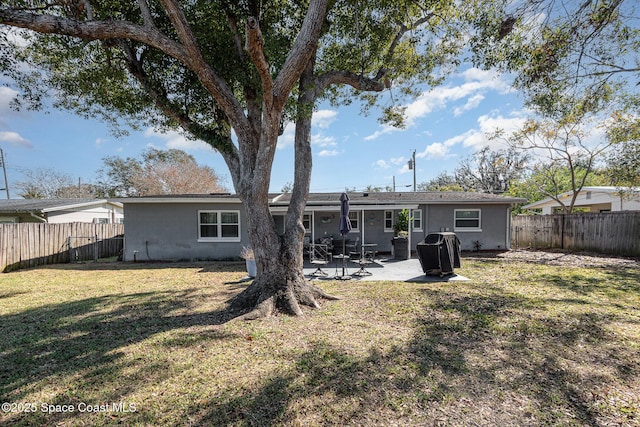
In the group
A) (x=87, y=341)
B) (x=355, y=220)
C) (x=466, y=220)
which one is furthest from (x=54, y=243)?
(x=466, y=220)

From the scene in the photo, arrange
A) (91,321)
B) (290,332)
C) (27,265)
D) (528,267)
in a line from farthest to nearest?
(27,265) → (528,267) → (91,321) → (290,332)

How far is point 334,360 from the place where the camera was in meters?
3.64

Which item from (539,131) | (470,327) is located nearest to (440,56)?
(470,327)

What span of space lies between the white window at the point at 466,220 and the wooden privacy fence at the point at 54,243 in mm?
17027

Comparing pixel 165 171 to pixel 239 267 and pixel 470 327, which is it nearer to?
pixel 239 267

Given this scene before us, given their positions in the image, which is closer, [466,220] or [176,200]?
[176,200]

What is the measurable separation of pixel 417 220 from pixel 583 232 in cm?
800

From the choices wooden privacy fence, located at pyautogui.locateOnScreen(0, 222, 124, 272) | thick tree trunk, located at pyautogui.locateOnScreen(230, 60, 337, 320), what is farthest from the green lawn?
wooden privacy fence, located at pyautogui.locateOnScreen(0, 222, 124, 272)

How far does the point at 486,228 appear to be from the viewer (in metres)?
14.0

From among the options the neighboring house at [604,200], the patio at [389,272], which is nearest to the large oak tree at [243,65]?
the patio at [389,272]

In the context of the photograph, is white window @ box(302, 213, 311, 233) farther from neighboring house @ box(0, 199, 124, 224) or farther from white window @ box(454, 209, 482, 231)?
neighboring house @ box(0, 199, 124, 224)

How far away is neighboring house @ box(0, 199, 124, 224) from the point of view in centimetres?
1402

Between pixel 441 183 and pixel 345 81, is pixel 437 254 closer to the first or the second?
pixel 345 81

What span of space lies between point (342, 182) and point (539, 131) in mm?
25102
